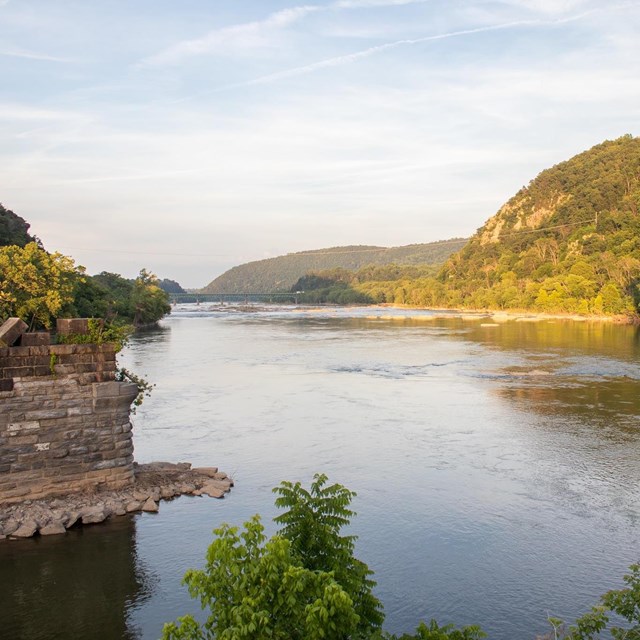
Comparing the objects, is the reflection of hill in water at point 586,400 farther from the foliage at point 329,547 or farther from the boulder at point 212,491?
the foliage at point 329,547

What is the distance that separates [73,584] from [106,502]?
299 centimetres

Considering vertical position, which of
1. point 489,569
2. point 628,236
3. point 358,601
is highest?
point 628,236

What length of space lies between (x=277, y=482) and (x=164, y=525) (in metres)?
4.82

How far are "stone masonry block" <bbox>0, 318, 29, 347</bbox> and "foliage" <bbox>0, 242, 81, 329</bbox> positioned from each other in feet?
71.2

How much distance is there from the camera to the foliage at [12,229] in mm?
61469

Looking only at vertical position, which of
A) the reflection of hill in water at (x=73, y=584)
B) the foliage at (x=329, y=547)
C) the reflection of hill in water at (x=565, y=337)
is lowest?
the reflection of hill in water at (x=73, y=584)

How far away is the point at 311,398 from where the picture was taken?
35.6 m

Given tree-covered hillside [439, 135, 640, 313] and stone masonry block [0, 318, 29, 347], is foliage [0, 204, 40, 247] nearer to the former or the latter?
stone masonry block [0, 318, 29, 347]

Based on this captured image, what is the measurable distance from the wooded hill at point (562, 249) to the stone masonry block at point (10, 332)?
8198 centimetres

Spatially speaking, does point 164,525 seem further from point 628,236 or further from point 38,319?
point 628,236

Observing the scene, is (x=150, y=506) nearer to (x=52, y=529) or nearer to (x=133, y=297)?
(x=52, y=529)

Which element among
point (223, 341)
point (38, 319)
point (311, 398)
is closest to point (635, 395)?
point (311, 398)

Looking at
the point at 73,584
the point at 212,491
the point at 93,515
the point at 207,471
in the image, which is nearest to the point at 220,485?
the point at 212,491

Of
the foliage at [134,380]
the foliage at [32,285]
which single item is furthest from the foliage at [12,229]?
the foliage at [134,380]
